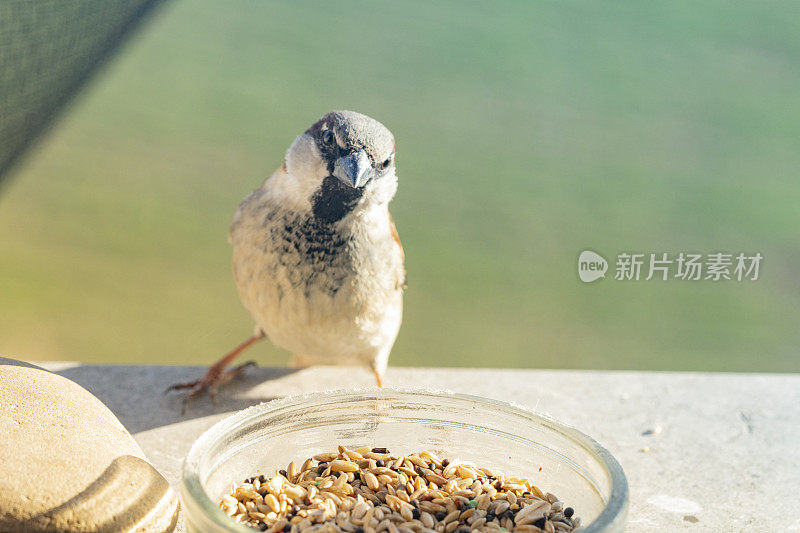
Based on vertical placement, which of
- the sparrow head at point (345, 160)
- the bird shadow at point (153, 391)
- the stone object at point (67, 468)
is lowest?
the stone object at point (67, 468)

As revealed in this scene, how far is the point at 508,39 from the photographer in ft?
9.39

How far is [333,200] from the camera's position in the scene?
1.68m

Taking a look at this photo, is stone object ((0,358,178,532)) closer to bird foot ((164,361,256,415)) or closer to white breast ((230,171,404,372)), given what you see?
white breast ((230,171,404,372))

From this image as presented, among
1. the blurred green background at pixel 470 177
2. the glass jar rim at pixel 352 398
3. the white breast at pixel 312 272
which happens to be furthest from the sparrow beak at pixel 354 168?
the blurred green background at pixel 470 177

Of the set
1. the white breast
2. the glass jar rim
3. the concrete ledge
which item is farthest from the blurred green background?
the glass jar rim

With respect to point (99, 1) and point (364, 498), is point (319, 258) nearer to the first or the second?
point (364, 498)

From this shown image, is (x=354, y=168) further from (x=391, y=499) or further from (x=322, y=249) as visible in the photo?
(x=391, y=499)

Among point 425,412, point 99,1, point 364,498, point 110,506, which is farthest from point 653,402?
point 99,1

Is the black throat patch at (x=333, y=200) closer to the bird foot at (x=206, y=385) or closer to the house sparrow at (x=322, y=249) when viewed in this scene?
the house sparrow at (x=322, y=249)

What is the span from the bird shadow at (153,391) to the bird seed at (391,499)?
68cm

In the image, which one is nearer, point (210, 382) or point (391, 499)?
point (391, 499)

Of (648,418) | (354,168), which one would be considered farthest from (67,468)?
(648,418)

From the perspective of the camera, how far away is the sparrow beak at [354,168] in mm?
1529

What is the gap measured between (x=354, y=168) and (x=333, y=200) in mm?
165
